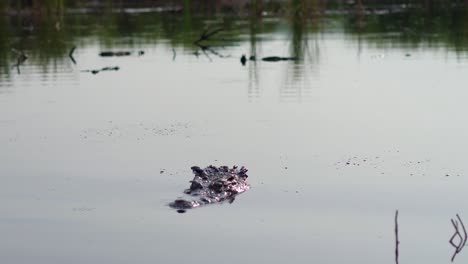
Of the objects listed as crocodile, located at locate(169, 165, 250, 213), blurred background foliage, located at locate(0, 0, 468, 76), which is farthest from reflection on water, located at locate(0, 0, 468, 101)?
crocodile, located at locate(169, 165, 250, 213)

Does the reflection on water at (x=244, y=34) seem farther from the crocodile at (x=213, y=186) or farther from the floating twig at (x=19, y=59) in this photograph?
the crocodile at (x=213, y=186)

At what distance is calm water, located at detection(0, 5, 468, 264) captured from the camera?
6.64m

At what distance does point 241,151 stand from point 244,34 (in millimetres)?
10990

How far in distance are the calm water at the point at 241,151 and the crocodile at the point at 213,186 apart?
11cm

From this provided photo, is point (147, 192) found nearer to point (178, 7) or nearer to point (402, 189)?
point (402, 189)

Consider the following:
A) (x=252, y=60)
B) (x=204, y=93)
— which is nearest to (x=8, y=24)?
(x=252, y=60)

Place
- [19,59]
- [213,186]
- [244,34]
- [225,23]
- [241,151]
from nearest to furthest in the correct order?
[213,186] < [241,151] < [19,59] < [244,34] < [225,23]

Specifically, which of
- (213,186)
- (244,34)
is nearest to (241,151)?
(213,186)

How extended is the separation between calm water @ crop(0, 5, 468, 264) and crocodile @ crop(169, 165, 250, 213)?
0.11 m

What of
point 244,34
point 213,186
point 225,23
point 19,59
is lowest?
point 213,186

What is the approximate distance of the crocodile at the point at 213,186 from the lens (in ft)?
24.7

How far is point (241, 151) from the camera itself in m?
9.13

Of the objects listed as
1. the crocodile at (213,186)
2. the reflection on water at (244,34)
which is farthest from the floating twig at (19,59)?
the crocodile at (213,186)

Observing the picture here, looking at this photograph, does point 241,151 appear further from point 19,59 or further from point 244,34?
point 244,34
